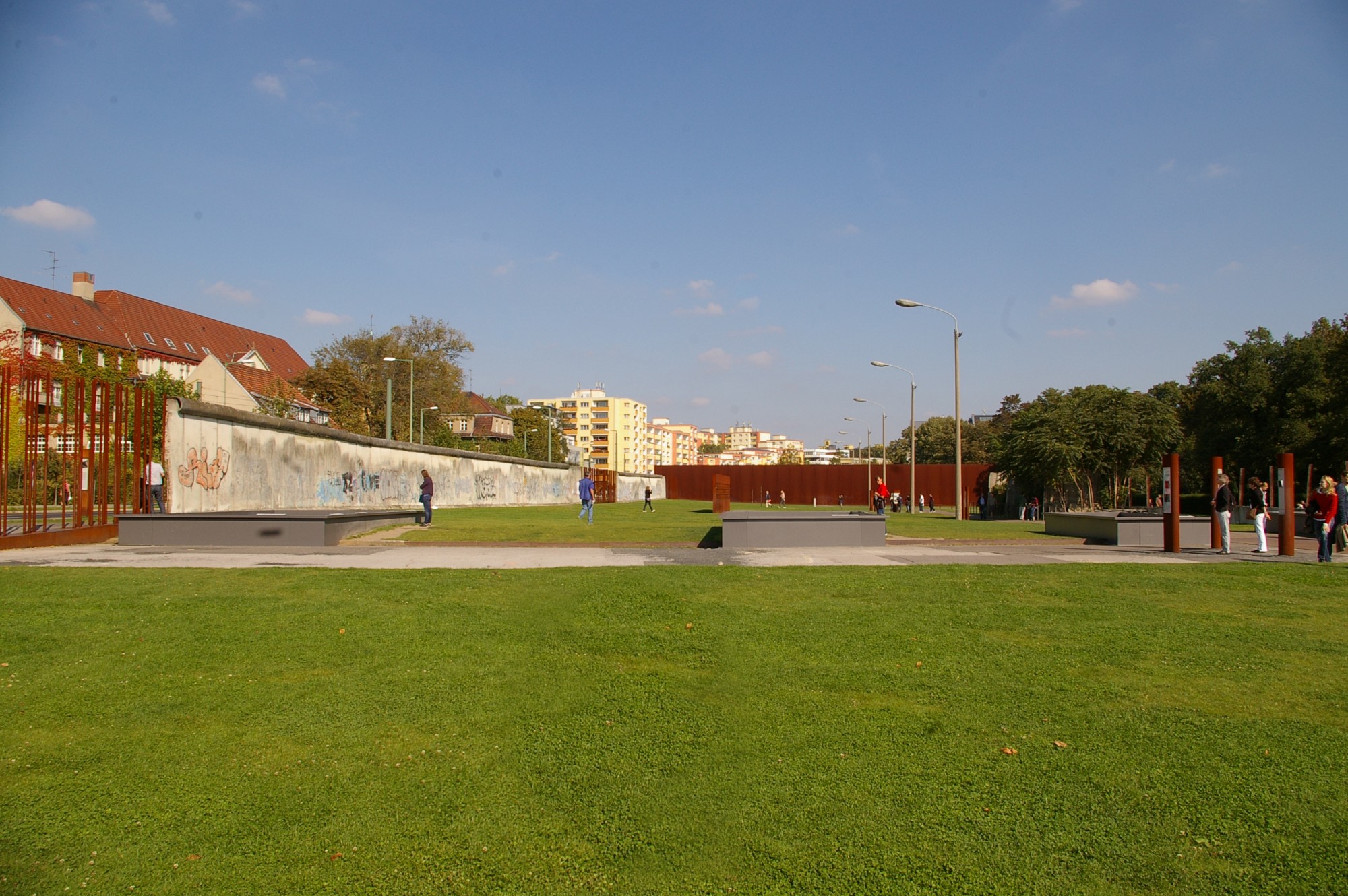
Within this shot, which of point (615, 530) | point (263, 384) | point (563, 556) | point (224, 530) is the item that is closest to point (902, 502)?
point (615, 530)

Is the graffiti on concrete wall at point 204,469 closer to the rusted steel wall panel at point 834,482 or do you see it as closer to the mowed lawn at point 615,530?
the mowed lawn at point 615,530

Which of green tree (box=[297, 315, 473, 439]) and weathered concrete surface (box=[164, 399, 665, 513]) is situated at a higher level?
green tree (box=[297, 315, 473, 439])

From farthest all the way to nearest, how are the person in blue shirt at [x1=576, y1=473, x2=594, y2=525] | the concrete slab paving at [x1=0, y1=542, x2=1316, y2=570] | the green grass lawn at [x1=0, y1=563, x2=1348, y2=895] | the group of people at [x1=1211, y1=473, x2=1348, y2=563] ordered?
1. the person in blue shirt at [x1=576, y1=473, x2=594, y2=525]
2. the group of people at [x1=1211, y1=473, x2=1348, y2=563]
3. the concrete slab paving at [x1=0, y1=542, x2=1316, y2=570]
4. the green grass lawn at [x1=0, y1=563, x2=1348, y2=895]

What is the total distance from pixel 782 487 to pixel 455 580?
54.1 meters

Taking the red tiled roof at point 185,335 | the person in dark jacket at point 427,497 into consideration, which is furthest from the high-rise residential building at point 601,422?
the person in dark jacket at point 427,497

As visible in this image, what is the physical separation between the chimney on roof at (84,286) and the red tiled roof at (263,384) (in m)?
14.4

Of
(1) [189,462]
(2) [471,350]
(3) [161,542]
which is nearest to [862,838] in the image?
(3) [161,542]

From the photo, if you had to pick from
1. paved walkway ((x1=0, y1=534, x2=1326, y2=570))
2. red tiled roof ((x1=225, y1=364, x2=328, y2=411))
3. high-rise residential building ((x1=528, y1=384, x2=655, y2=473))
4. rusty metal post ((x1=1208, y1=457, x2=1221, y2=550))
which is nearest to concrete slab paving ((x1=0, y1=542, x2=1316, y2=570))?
paved walkway ((x1=0, y1=534, x2=1326, y2=570))

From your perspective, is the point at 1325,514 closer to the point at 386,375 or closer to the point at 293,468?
the point at 293,468

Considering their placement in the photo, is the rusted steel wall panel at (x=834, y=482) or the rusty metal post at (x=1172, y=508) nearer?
the rusty metal post at (x=1172, y=508)

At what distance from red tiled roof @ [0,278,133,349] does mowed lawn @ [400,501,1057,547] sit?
47751mm

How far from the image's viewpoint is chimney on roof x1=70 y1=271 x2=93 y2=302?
6831 centimetres

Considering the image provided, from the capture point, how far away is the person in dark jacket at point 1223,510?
1688 cm

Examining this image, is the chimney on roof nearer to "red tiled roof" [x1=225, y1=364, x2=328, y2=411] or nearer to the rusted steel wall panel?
"red tiled roof" [x1=225, y1=364, x2=328, y2=411]
